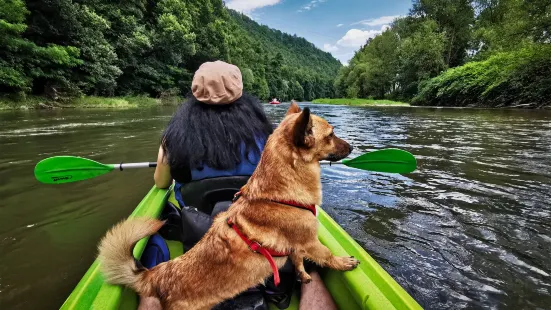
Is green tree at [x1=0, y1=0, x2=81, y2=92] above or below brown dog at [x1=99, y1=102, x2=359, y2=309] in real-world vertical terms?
above

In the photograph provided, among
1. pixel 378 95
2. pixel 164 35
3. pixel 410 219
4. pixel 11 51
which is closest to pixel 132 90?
pixel 164 35

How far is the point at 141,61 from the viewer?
34.0 m

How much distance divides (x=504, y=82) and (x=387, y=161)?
2590cm

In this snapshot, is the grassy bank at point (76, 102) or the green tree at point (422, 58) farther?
the green tree at point (422, 58)

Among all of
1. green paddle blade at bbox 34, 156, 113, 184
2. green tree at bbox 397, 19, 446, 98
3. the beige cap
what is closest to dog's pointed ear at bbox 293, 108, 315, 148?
the beige cap

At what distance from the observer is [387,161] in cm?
389

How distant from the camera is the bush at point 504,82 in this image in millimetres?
20641

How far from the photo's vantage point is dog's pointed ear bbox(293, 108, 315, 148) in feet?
6.30

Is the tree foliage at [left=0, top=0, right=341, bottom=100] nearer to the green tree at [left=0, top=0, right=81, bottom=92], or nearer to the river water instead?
the green tree at [left=0, top=0, right=81, bottom=92]

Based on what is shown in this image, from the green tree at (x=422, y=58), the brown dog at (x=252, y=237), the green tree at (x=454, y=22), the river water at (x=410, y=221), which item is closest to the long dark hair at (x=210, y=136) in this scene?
the brown dog at (x=252, y=237)

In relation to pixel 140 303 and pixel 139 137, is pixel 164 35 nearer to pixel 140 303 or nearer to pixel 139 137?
pixel 139 137

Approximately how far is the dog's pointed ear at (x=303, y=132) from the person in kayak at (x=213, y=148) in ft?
1.37

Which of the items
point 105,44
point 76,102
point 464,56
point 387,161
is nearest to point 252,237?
point 387,161

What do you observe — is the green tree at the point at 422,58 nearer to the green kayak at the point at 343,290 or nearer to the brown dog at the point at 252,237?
the green kayak at the point at 343,290
